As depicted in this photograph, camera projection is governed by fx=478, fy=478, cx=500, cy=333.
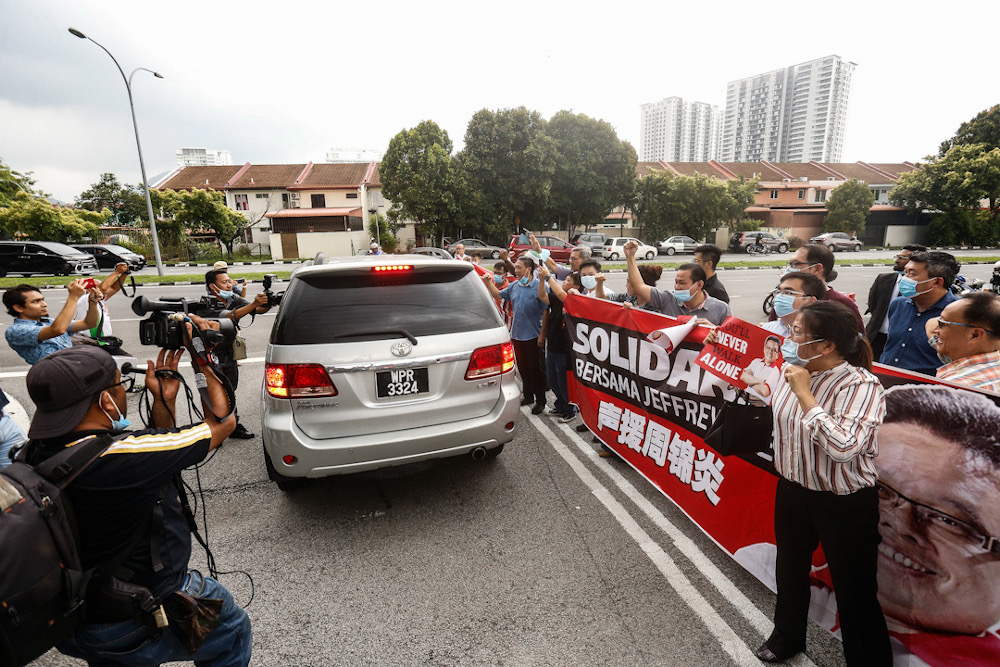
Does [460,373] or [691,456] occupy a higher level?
[460,373]

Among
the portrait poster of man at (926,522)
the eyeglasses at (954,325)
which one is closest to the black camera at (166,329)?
the portrait poster of man at (926,522)

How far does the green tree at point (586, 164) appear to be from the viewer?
3228 centimetres

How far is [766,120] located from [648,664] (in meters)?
162

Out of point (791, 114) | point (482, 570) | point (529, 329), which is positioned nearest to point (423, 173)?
point (529, 329)

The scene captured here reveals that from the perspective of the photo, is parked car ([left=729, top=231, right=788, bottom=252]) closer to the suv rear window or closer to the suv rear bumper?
the suv rear window

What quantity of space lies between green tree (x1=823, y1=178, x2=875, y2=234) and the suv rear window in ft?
149

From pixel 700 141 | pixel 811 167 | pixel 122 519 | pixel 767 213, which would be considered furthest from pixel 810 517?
pixel 700 141

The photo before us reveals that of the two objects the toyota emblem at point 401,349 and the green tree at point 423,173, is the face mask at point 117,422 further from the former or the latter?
the green tree at point 423,173

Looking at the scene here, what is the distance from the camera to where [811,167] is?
50875mm

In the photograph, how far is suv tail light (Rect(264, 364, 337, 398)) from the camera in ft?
9.86

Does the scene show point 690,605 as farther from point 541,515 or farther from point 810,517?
point 541,515

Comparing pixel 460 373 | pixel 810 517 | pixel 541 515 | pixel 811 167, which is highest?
pixel 811 167

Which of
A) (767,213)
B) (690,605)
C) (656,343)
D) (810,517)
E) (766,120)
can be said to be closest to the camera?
(810,517)

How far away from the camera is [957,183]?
33.8 meters
